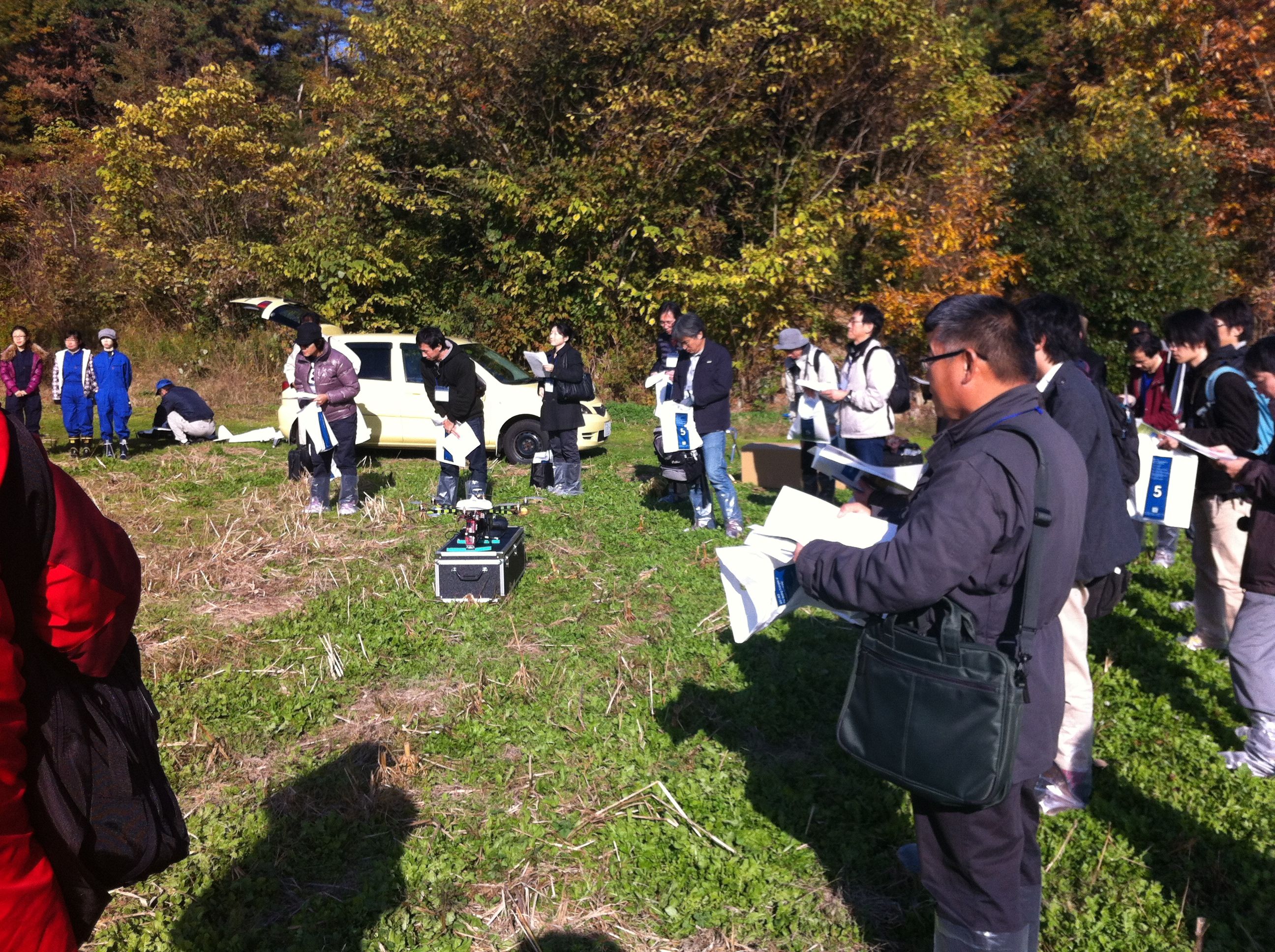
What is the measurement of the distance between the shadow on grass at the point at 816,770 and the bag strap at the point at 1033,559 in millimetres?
1404

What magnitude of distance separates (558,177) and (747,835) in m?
15.7

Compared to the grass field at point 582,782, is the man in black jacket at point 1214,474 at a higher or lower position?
higher

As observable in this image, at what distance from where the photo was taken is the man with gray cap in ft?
26.6

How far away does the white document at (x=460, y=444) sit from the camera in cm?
847

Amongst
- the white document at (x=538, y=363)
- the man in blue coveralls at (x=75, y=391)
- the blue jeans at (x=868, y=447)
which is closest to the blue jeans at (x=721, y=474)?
the blue jeans at (x=868, y=447)

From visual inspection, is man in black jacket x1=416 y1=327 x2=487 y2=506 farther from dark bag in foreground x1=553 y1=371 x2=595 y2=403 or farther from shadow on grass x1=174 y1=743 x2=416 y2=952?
shadow on grass x1=174 y1=743 x2=416 y2=952

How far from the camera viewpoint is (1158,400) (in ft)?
23.8

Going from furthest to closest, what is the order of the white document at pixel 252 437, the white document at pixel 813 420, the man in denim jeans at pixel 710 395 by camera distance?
the white document at pixel 252 437 < the white document at pixel 813 420 < the man in denim jeans at pixel 710 395

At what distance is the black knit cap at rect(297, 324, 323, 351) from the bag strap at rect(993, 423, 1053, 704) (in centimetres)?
726

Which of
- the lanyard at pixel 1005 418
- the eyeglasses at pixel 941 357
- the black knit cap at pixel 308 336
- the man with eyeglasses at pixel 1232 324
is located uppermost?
the black knit cap at pixel 308 336

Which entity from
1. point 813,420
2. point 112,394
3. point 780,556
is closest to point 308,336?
point 813,420

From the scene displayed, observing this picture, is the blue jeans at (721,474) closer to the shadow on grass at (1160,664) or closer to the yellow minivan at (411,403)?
the shadow on grass at (1160,664)

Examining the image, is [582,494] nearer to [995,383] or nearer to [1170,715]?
[1170,715]

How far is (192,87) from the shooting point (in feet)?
66.8
